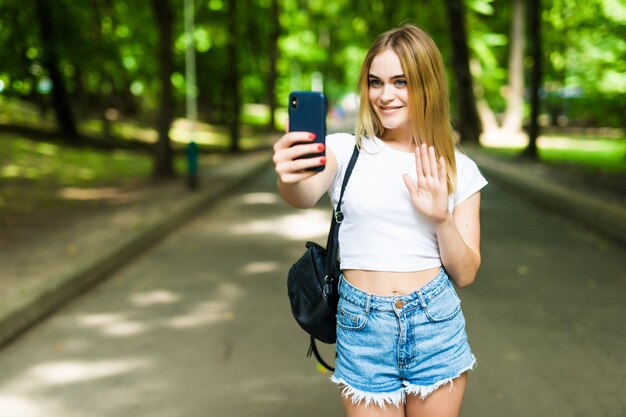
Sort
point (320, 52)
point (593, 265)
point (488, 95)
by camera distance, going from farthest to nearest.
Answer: point (320, 52) < point (488, 95) < point (593, 265)

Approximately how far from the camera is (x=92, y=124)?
32.1 metres

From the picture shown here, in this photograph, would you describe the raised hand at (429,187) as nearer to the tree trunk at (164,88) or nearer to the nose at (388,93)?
the nose at (388,93)

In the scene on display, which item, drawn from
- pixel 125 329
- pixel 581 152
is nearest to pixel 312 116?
pixel 125 329

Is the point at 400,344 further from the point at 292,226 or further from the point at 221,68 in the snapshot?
the point at 221,68

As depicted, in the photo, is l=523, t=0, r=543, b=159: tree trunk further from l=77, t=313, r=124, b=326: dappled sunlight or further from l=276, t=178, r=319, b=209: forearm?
l=276, t=178, r=319, b=209: forearm

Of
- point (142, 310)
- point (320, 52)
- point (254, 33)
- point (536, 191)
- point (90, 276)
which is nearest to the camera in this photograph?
point (142, 310)

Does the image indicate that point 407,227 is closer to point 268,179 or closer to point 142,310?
point 142,310

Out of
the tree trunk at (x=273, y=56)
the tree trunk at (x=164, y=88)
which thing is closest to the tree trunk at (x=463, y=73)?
the tree trunk at (x=273, y=56)

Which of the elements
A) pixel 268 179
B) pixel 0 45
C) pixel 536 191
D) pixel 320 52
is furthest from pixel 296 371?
pixel 320 52

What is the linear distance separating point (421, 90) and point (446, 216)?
1.41 feet

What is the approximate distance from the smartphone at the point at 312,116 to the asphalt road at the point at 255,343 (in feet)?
8.43

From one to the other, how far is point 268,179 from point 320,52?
3427cm

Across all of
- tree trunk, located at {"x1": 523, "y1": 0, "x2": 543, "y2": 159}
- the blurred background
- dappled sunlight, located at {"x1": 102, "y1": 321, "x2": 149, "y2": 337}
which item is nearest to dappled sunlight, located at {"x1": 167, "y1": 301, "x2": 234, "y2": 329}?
dappled sunlight, located at {"x1": 102, "y1": 321, "x2": 149, "y2": 337}

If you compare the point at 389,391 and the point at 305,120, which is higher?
the point at 305,120
